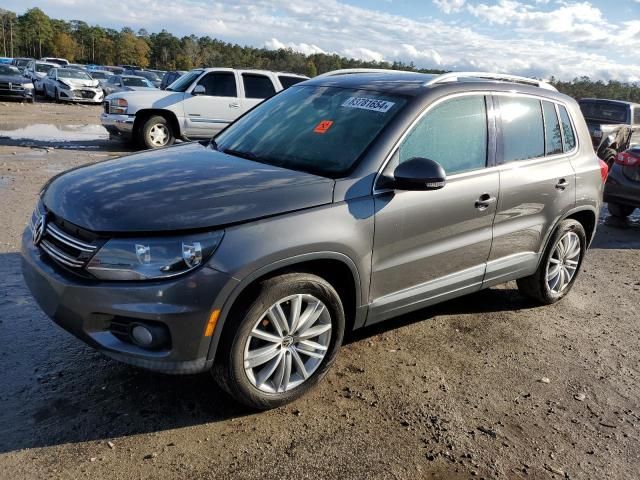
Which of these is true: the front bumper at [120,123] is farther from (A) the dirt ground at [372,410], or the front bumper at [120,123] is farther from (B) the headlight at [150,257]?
(B) the headlight at [150,257]

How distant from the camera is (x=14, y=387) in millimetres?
3229

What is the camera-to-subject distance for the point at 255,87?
494 inches

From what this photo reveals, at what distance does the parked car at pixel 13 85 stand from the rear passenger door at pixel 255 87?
14.0 meters

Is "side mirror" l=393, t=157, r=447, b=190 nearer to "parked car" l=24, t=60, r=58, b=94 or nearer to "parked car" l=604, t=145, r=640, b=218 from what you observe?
"parked car" l=604, t=145, r=640, b=218

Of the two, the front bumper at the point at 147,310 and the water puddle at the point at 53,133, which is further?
the water puddle at the point at 53,133

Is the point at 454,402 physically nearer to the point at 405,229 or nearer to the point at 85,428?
Answer: the point at 405,229

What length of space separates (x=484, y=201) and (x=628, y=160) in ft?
19.0

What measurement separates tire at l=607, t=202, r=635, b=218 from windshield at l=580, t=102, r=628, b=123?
18.5 feet

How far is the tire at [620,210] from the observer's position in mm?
9023

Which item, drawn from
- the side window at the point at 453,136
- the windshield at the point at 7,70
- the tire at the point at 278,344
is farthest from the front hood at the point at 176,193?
the windshield at the point at 7,70

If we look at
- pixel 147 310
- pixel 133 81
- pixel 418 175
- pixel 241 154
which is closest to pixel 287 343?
pixel 147 310

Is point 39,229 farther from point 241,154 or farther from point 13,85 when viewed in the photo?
point 13,85

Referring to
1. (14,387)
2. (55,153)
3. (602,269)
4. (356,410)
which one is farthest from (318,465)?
(55,153)

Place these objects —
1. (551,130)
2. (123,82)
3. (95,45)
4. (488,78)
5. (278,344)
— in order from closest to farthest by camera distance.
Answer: (278,344) < (488,78) < (551,130) < (123,82) < (95,45)
